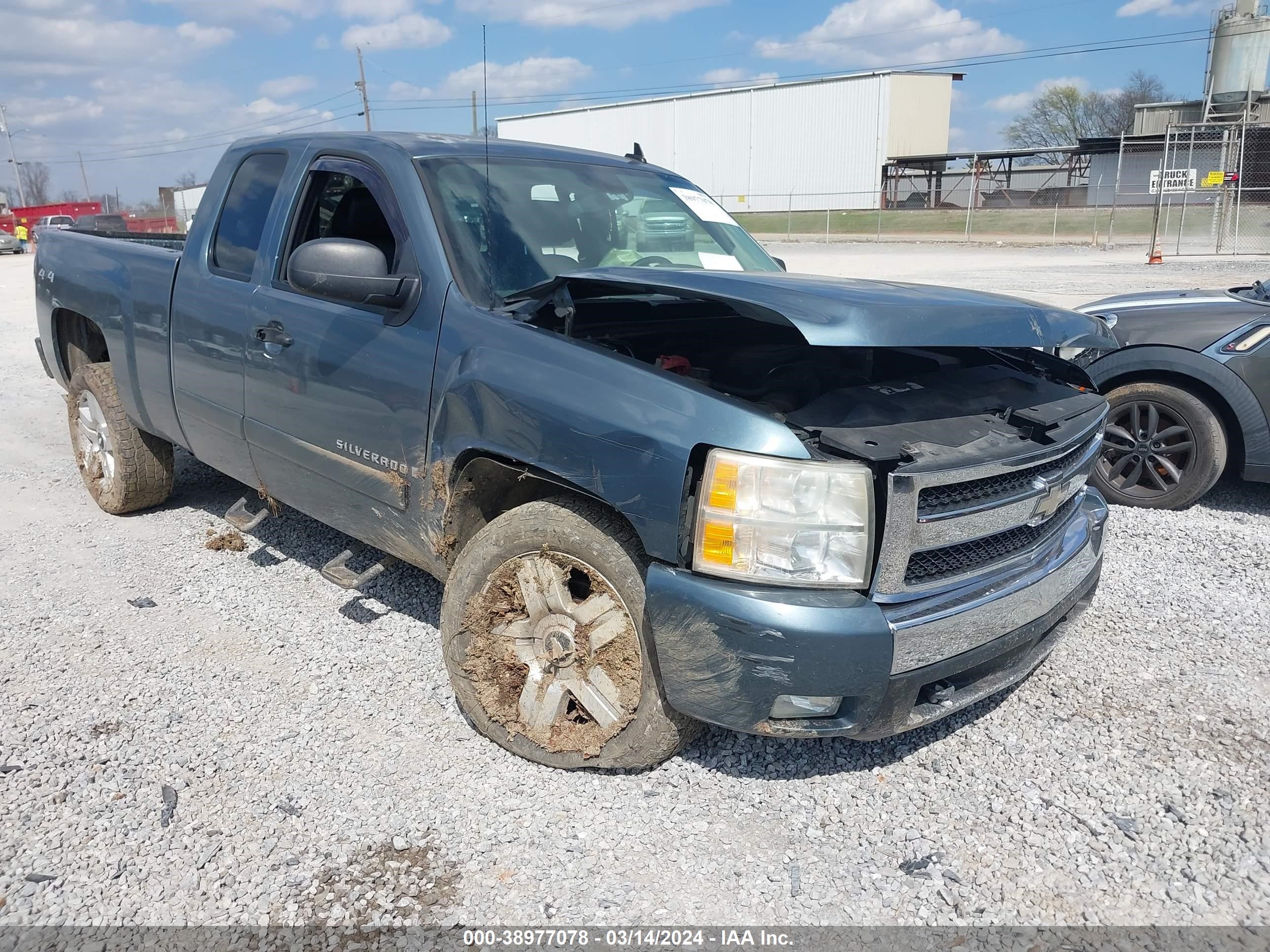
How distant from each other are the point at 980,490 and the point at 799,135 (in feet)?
166

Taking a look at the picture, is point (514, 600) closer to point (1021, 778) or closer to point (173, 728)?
point (173, 728)

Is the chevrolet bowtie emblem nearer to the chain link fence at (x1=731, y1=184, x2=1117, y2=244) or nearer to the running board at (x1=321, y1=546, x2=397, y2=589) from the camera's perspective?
the running board at (x1=321, y1=546, x2=397, y2=589)

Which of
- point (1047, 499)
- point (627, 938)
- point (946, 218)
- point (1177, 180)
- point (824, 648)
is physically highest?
point (1177, 180)

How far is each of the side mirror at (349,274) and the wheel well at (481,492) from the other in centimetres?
61

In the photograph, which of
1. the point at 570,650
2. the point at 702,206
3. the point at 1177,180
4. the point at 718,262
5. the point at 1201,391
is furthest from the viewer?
the point at 1177,180

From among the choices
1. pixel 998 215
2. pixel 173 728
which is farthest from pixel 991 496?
pixel 998 215

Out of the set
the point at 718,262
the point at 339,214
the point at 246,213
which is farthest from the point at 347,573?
the point at 718,262

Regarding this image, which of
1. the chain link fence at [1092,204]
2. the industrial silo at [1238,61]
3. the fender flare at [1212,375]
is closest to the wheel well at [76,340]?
the fender flare at [1212,375]

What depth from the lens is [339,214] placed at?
389 centimetres

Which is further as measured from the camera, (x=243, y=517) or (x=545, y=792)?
(x=243, y=517)

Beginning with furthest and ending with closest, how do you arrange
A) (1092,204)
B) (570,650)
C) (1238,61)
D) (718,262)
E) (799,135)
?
(799,135) < (1092,204) < (1238,61) < (718,262) < (570,650)

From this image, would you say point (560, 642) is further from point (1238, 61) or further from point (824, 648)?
point (1238, 61)

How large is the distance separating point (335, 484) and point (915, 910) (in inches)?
95.5

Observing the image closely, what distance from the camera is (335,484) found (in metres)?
3.58
